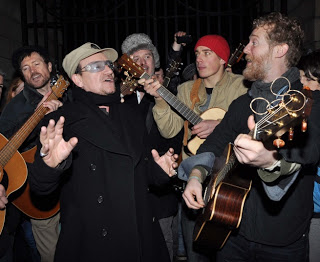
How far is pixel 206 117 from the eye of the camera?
3324mm

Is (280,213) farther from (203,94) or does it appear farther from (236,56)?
(236,56)

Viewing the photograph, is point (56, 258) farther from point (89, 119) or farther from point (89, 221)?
point (89, 119)

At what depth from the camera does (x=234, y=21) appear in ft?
30.3

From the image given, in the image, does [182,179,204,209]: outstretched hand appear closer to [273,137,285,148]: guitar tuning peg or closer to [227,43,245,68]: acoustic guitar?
[273,137,285,148]: guitar tuning peg

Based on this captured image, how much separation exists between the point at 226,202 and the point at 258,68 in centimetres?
99

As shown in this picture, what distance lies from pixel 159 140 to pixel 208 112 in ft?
1.81

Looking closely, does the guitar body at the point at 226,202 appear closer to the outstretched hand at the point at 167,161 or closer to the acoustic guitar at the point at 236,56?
the outstretched hand at the point at 167,161

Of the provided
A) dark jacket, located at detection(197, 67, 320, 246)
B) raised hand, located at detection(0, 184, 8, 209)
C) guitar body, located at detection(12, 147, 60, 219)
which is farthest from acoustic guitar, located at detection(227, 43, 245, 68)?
raised hand, located at detection(0, 184, 8, 209)

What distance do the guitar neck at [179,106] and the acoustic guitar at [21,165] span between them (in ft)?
3.24

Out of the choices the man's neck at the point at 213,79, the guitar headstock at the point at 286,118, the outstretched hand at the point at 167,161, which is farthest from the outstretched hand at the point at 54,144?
the man's neck at the point at 213,79

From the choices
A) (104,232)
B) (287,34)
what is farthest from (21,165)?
(287,34)

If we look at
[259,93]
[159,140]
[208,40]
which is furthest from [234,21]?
[259,93]

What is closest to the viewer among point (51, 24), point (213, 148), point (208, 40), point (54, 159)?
point (54, 159)

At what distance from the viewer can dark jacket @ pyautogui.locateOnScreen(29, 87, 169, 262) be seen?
93.9 inches
